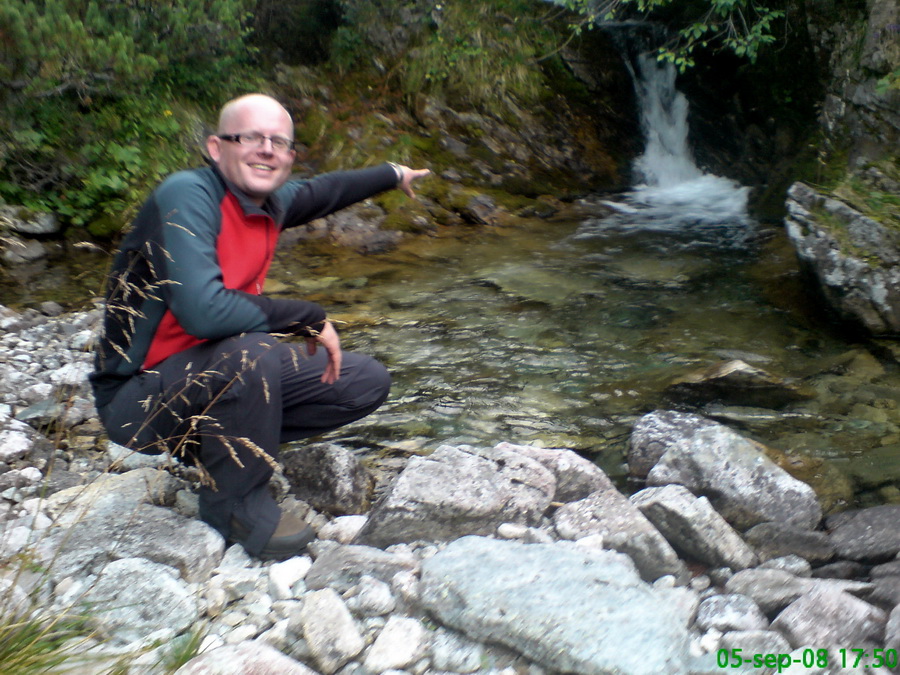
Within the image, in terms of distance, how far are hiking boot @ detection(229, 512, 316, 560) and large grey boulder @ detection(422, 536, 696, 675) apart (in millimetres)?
522

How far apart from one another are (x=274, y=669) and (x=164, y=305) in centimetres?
122

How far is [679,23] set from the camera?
956cm

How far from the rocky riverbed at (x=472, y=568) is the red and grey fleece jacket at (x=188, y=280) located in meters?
0.34

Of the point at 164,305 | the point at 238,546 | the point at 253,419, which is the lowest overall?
the point at 238,546

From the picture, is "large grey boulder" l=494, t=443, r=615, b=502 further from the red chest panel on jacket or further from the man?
the red chest panel on jacket

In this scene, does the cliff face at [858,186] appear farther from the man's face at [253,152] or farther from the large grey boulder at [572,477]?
the man's face at [253,152]

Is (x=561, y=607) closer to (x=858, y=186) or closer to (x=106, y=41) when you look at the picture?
(x=858, y=186)

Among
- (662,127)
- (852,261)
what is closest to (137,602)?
(852,261)

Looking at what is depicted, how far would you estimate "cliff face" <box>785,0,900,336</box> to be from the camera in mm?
4957

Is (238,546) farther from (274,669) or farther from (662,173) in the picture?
(662,173)

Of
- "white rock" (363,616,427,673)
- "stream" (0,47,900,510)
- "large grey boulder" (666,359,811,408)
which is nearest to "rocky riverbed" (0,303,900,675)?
"white rock" (363,616,427,673)

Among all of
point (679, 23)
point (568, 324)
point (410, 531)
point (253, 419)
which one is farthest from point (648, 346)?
point (679, 23)

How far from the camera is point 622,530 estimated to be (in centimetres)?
266

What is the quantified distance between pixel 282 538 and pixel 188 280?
949 mm
